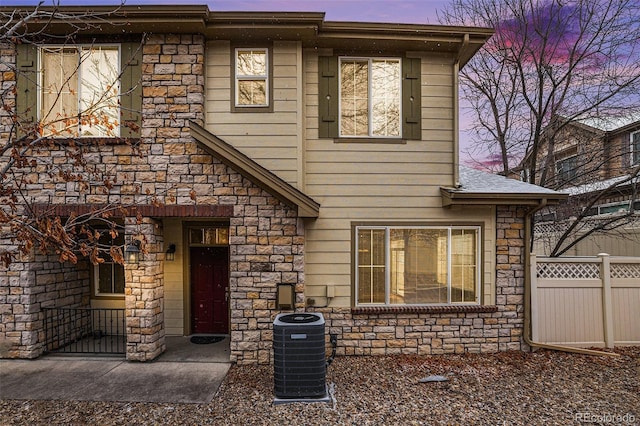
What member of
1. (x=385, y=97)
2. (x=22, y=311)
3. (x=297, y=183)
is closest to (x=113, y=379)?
(x=22, y=311)

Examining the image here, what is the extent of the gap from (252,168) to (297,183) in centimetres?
92

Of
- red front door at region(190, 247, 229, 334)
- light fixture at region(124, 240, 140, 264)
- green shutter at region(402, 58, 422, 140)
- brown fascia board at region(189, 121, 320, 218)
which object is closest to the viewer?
brown fascia board at region(189, 121, 320, 218)

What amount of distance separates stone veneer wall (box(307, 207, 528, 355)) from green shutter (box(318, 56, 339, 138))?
3.40m

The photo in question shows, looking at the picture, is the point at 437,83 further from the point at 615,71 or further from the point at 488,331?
the point at 615,71

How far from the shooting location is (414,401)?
15.3ft

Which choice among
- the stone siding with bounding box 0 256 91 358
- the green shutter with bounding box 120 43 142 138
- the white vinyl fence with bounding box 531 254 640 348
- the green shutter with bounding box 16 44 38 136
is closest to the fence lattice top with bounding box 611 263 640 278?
the white vinyl fence with bounding box 531 254 640 348

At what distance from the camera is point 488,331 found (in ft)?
21.2

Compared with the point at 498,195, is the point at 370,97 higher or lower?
higher

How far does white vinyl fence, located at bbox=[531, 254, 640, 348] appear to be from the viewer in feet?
21.2

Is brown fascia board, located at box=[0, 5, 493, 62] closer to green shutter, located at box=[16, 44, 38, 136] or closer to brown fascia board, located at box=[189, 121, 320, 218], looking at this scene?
green shutter, located at box=[16, 44, 38, 136]

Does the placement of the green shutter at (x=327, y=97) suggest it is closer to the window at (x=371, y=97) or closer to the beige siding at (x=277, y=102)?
the window at (x=371, y=97)

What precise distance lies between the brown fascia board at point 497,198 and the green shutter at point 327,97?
8.02ft

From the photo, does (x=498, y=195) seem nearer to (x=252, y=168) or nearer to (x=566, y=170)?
(x=252, y=168)

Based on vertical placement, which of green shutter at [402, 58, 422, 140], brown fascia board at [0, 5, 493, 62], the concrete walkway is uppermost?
brown fascia board at [0, 5, 493, 62]
